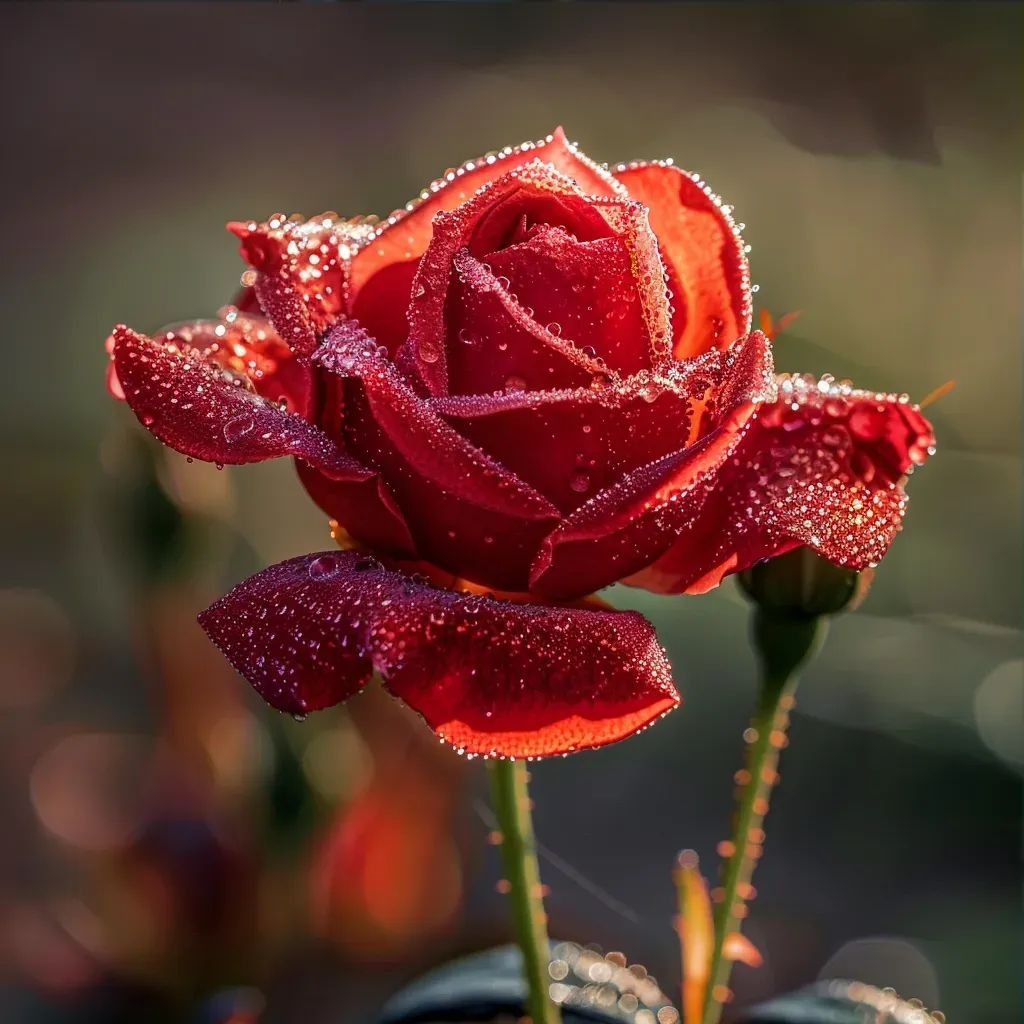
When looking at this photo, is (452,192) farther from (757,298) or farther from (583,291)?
(757,298)

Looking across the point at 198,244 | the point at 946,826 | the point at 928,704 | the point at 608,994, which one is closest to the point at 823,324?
the point at 928,704

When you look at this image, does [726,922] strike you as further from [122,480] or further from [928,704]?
[928,704]

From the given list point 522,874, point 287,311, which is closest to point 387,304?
point 287,311

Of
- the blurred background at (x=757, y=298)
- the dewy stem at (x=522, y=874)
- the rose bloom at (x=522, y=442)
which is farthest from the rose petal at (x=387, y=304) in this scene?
the blurred background at (x=757, y=298)

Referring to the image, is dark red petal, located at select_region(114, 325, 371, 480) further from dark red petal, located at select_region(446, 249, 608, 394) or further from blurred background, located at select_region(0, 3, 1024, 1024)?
blurred background, located at select_region(0, 3, 1024, 1024)

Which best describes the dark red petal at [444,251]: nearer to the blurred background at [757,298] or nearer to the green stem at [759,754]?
the green stem at [759,754]
